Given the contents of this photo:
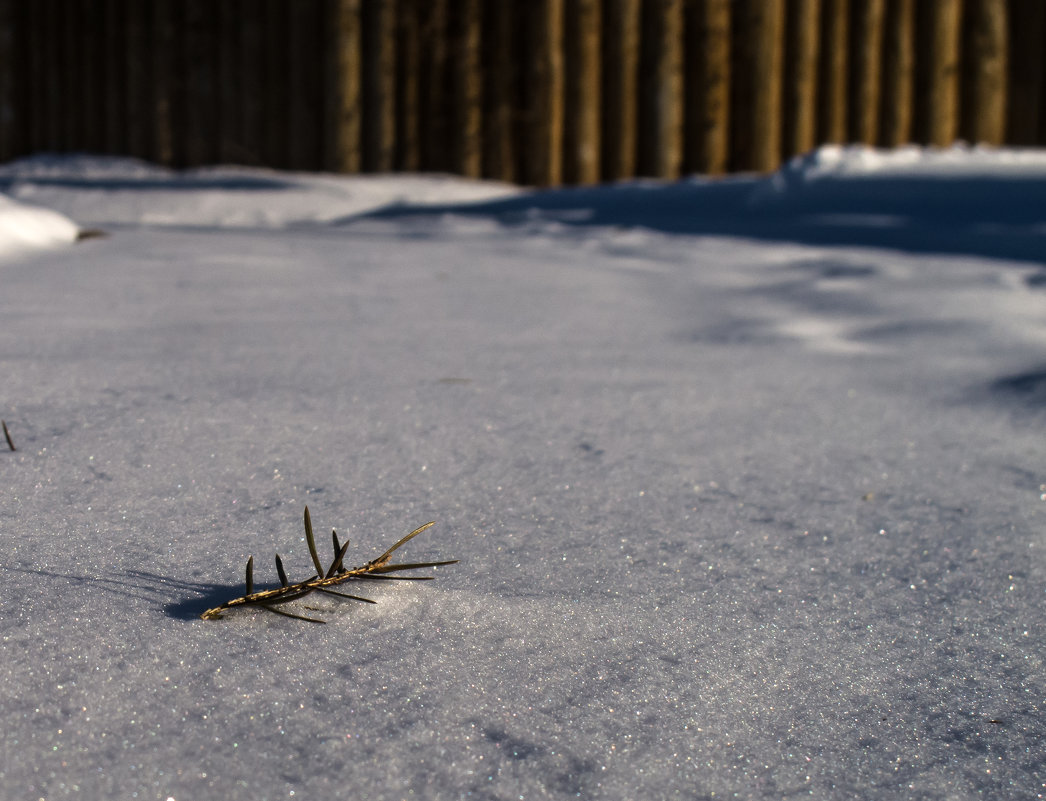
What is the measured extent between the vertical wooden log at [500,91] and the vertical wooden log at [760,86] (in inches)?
42.5

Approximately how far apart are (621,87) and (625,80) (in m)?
0.04

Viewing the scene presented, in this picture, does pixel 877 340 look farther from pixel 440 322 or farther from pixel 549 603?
pixel 549 603

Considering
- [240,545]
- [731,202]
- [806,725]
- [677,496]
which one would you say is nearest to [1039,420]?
[677,496]

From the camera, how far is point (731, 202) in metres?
3.21

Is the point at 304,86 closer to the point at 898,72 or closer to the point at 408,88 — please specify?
the point at 408,88

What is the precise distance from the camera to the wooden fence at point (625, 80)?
4430 mm

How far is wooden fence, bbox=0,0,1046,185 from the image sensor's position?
4430 mm

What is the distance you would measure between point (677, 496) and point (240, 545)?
18.4 inches

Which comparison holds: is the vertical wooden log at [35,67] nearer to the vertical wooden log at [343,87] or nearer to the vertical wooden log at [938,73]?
the vertical wooden log at [343,87]

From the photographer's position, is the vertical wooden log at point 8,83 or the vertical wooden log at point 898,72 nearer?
the vertical wooden log at point 898,72

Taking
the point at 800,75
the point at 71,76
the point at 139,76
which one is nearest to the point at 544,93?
the point at 800,75

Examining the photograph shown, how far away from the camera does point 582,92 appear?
4.49m

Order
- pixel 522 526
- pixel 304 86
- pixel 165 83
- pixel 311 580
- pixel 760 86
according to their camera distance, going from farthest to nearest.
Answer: pixel 165 83 → pixel 304 86 → pixel 760 86 → pixel 522 526 → pixel 311 580

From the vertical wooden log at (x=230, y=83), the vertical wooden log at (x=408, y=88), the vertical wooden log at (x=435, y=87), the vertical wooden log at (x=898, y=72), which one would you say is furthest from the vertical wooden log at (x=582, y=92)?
the vertical wooden log at (x=230, y=83)
